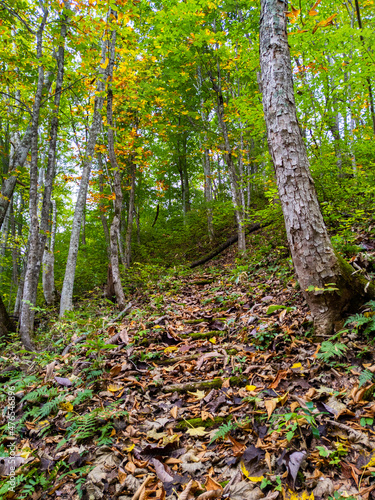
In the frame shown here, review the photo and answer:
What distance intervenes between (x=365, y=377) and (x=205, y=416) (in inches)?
55.0

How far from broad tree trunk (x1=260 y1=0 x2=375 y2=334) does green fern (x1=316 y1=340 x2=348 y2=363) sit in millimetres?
360

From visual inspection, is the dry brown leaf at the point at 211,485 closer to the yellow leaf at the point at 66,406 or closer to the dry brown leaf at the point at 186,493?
the dry brown leaf at the point at 186,493

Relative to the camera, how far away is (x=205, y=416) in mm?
2326

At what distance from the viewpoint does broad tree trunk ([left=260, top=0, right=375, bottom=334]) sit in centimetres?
279

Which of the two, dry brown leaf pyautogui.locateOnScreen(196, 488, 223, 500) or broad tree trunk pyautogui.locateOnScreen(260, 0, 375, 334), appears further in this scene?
broad tree trunk pyautogui.locateOnScreen(260, 0, 375, 334)

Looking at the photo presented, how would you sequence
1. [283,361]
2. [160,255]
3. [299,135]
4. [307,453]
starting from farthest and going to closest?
[160,255] → [299,135] → [283,361] → [307,453]

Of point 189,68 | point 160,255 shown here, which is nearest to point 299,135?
point 189,68

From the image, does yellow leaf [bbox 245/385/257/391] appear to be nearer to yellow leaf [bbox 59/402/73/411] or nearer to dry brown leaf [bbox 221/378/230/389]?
dry brown leaf [bbox 221/378/230/389]

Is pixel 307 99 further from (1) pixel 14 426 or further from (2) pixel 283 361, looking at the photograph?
(1) pixel 14 426

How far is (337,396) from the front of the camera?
2.09 meters

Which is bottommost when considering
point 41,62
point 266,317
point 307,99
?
point 266,317

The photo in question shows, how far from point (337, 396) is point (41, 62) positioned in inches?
327

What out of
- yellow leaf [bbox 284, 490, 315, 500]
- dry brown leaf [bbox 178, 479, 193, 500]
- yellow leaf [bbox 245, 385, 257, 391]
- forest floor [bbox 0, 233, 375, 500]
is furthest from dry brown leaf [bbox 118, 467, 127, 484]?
yellow leaf [bbox 245, 385, 257, 391]

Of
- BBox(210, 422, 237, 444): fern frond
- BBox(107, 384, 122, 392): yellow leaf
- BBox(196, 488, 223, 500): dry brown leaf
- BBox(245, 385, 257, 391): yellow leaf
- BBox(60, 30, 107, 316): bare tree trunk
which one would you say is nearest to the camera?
BBox(196, 488, 223, 500): dry brown leaf
